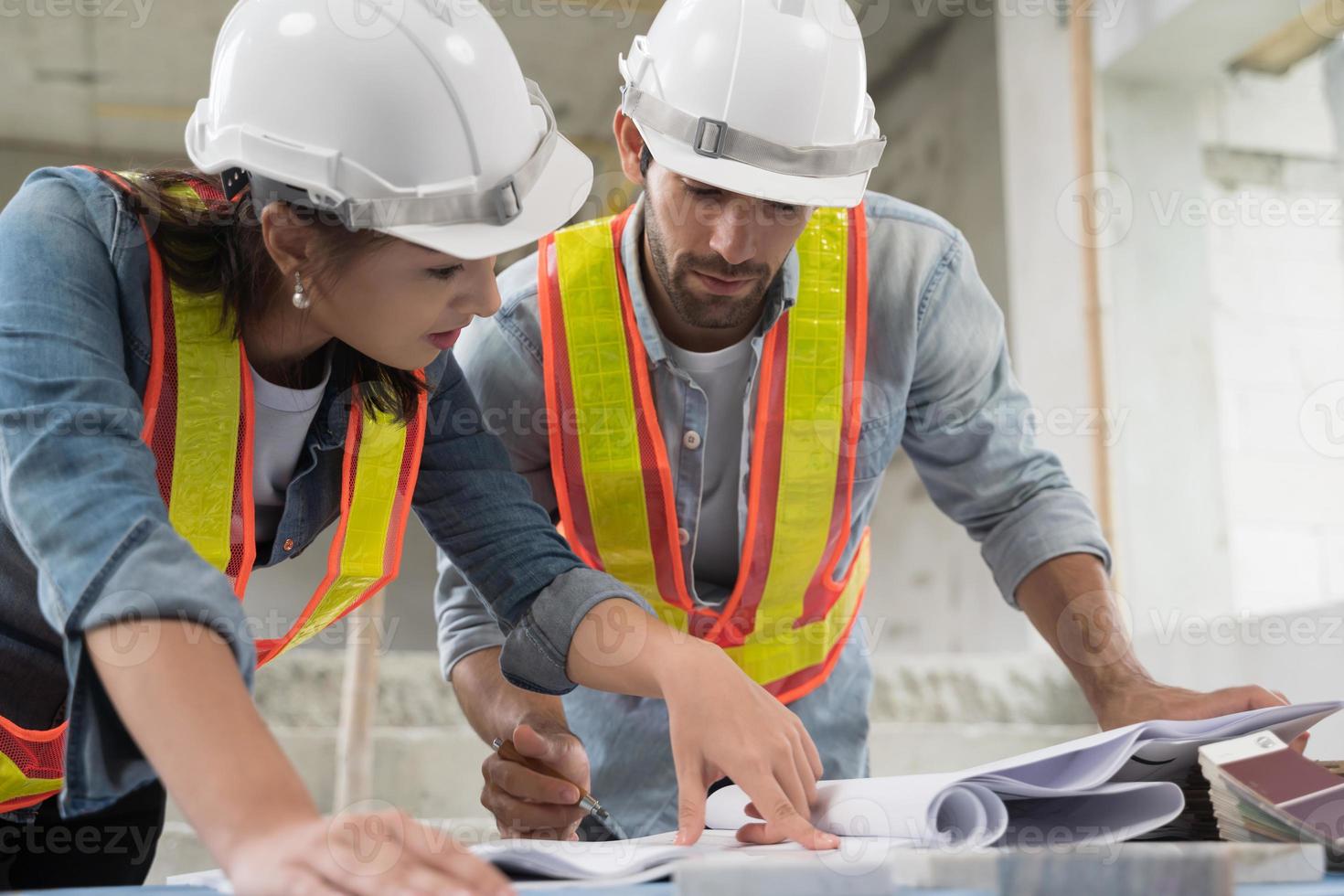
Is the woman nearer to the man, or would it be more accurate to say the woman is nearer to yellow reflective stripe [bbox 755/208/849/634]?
the man

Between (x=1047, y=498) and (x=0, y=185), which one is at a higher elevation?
(x=0, y=185)

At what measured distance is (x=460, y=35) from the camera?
1297 millimetres

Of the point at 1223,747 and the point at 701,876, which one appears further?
the point at 1223,747

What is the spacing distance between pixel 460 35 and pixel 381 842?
0.83m

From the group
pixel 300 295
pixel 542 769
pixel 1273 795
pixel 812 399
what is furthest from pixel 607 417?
pixel 1273 795

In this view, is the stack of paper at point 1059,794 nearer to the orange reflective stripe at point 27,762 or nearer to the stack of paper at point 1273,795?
the stack of paper at point 1273,795

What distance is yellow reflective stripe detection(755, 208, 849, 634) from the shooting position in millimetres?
1882

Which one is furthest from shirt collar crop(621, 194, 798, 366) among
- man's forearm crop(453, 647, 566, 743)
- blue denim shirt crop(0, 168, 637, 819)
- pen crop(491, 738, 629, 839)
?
pen crop(491, 738, 629, 839)

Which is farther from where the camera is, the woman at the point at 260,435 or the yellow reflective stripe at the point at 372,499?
the yellow reflective stripe at the point at 372,499

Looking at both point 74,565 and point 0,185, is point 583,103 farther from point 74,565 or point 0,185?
point 74,565

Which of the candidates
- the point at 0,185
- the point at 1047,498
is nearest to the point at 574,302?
the point at 1047,498

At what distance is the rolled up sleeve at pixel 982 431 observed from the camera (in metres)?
1.87

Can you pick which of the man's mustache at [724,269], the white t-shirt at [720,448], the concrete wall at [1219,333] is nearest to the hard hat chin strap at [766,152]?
the man's mustache at [724,269]

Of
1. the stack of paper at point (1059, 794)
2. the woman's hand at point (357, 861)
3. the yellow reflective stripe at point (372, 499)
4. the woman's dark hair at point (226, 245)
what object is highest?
the woman's dark hair at point (226, 245)
